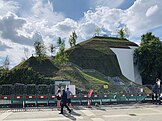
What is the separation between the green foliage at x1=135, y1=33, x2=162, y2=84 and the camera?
51.6 metres

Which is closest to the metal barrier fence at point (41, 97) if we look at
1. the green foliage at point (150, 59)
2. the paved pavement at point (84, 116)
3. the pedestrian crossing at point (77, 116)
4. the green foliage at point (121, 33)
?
the paved pavement at point (84, 116)

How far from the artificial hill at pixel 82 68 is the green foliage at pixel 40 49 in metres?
1.10

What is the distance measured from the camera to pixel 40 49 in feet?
146

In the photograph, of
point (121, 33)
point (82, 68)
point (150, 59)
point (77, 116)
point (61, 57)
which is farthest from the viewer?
point (121, 33)

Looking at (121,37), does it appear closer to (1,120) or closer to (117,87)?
(117,87)

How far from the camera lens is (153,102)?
19.4 metres

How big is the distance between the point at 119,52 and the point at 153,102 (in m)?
39.8

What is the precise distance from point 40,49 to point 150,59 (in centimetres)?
2773

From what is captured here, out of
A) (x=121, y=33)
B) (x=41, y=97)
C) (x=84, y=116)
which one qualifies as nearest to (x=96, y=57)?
(x=121, y=33)

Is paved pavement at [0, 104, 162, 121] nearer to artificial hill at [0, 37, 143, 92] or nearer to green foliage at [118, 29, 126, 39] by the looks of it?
artificial hill at [0, 37, 143, 92]

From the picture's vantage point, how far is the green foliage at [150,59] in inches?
2030

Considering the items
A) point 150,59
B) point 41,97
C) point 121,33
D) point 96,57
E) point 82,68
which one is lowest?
point 41,97

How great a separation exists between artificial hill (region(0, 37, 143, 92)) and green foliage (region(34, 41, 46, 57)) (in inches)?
43.5

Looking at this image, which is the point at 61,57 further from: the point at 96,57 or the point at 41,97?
the point at 41,97
